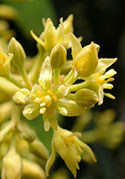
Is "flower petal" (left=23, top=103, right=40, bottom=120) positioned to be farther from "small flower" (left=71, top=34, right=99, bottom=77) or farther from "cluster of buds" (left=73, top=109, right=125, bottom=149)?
"cluster of buds" (left=73, top=109, right=125, bottom=149)

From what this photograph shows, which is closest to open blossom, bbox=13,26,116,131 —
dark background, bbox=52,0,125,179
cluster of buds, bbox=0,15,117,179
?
cluster of buds, bbox=0,15,117,179

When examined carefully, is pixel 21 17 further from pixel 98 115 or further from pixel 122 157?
pixel 122 157

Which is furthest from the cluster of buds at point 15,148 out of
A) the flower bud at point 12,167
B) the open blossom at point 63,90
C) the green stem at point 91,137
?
the green stem at point 91,137

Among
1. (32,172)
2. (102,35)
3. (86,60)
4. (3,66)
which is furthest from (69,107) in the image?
(102,35)

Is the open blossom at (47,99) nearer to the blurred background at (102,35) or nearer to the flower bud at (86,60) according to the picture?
the flower bud at (86,60)

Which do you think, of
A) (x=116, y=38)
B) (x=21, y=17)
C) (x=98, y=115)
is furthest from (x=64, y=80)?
(x=116, y=38)

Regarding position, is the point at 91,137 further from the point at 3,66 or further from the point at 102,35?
the point at 3,66

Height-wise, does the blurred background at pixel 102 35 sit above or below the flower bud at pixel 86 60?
below

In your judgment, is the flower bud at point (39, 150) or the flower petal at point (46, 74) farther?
the flower bud at point (39, 150)
